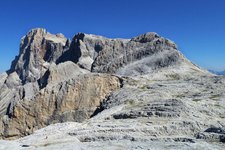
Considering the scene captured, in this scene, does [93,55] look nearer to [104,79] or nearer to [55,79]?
[55,79]

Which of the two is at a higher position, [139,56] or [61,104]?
[139,56]

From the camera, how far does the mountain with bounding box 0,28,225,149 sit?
4134 centimetres

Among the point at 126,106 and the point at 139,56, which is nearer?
the point at 126,106

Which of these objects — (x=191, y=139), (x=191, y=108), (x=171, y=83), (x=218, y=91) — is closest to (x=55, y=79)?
(x=171, y=83)

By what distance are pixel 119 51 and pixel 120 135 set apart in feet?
263

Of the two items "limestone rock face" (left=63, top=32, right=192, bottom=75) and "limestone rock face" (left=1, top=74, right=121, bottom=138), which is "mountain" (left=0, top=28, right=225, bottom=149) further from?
"limestone rock face" (left=1, top=74, right=121, bottom=138)

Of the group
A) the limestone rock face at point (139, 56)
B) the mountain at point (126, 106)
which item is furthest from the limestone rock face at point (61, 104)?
the limestone rock face at point (139, 56)

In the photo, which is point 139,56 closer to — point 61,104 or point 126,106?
point 61,104

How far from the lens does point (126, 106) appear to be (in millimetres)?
59062

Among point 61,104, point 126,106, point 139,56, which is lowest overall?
point 126,106

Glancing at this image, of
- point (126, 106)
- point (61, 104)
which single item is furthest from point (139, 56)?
point (126, 106)

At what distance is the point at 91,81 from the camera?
271 ft

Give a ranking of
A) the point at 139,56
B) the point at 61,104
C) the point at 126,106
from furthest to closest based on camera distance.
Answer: the point at 139,56
the point at 61,104
the point at 126,106

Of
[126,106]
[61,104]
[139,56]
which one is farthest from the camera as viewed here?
[139,56]
